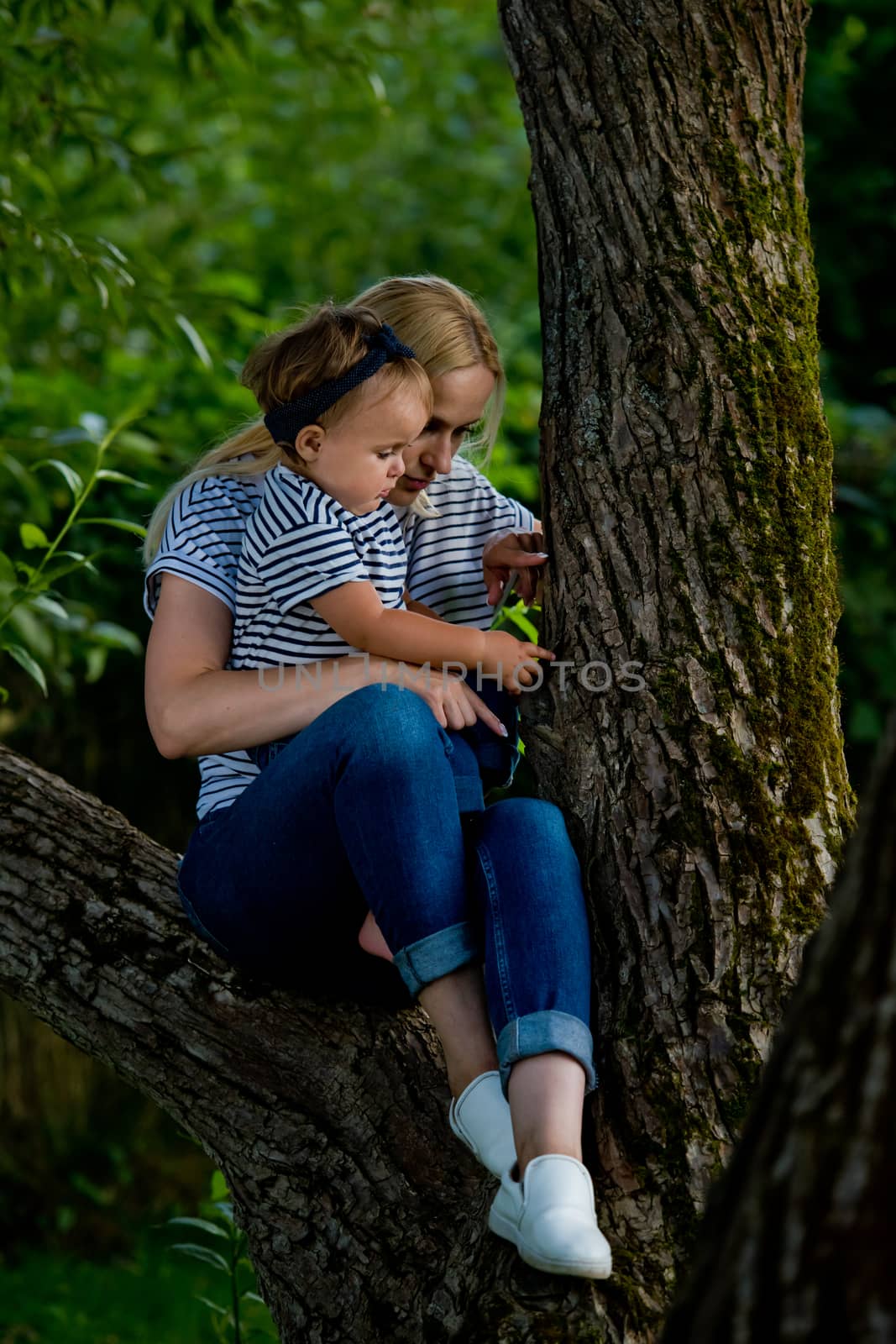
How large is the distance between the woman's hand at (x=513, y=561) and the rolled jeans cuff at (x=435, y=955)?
2.17ft

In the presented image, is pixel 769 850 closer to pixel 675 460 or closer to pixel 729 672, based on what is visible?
pixel 729 672

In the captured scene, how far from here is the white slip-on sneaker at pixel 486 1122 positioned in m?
1.50

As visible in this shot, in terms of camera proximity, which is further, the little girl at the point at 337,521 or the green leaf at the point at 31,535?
the green leaf at the point at 31,535

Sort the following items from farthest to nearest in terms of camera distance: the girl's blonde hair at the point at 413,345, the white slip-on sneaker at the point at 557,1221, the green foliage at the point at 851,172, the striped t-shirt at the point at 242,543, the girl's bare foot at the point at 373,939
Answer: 1. the green foliage at the point at 851,172
2. the girl's blonde hair at the point at 413,345
3. the striped t-shirt at the point at 242,543
4. the girl's bare foot at the point at 373,939
5. the white slip-on sneaker at the point at 557,1221

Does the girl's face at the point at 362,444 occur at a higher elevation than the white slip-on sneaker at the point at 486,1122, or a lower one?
higher

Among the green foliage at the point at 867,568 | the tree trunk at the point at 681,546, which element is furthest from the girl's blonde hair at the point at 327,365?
the green foliage at the point at 867,568

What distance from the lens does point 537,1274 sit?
1.43 m

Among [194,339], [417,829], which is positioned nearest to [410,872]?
[417,829]

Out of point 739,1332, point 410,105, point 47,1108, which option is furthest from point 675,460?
point 410,105

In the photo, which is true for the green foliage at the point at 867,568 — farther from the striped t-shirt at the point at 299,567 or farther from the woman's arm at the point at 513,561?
the striped t-shirt at the point at 299,567

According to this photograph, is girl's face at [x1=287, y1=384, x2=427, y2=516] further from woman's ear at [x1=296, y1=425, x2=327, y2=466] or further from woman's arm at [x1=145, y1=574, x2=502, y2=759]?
woman's arm at [x1=145, y1=574, x2=502, y2=759]

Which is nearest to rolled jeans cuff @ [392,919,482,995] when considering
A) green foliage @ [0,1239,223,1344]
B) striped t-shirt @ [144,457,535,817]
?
striped t-shirt @ [144,457,535,817]

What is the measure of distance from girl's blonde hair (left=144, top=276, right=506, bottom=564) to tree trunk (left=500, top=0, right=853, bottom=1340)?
0.17 metres

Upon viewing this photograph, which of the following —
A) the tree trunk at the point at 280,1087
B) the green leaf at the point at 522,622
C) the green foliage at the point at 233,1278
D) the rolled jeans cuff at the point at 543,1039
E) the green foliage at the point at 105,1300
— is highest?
the green leaf at the point at 522,622
